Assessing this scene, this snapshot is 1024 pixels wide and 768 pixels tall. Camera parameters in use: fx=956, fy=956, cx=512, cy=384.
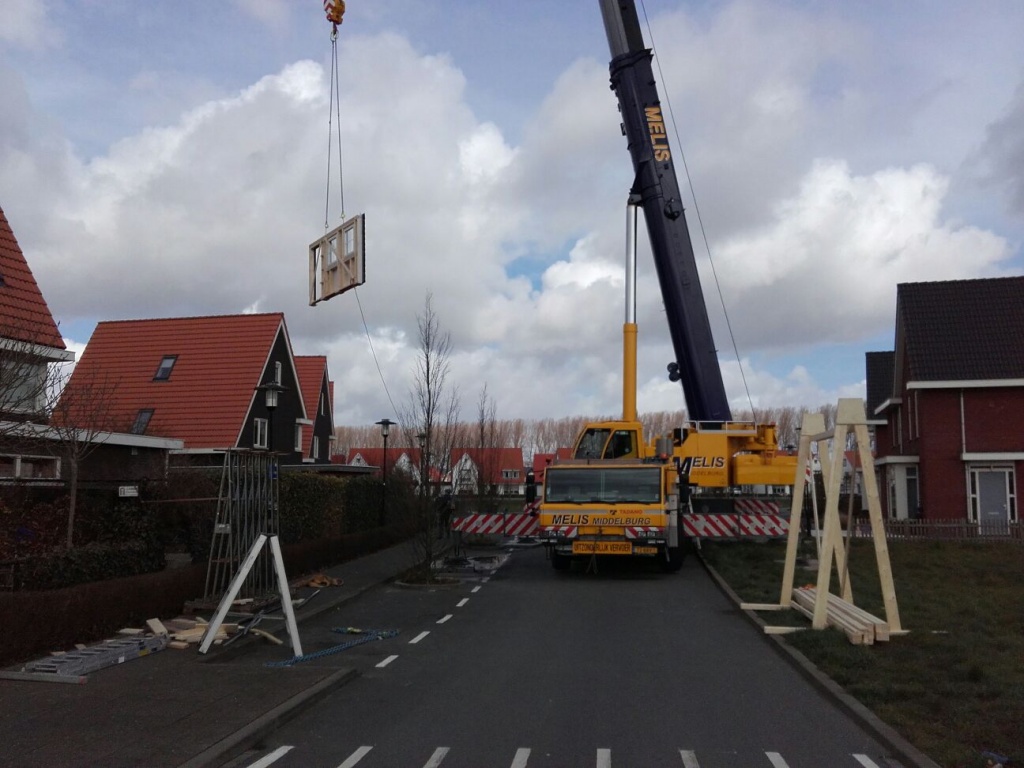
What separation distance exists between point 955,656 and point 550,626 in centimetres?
563

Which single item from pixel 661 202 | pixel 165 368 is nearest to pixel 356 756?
pixel 661 202

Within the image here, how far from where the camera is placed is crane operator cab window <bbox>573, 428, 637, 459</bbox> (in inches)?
866

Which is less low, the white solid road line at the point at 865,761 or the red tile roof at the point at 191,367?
the red tile roof at the point at 191,367

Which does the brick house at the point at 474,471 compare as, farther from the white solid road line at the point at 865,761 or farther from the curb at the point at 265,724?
the white solid road line at the point at 865,761

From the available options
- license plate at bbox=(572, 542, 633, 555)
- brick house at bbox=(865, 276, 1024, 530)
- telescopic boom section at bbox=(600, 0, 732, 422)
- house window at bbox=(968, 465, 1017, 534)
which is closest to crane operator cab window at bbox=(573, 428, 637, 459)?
telescopic boom section at bbox=(600, 0, 732, 422)

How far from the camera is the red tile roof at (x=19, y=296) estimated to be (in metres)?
17.2

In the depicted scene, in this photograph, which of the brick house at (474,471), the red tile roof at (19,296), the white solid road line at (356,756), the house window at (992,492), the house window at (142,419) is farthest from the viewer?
the brick house at (474,471)

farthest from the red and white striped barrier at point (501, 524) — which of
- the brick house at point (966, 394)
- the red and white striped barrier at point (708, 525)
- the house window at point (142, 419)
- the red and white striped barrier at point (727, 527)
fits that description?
the brick house at point (966, 394)

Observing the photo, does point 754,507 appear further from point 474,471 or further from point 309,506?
point 474,471

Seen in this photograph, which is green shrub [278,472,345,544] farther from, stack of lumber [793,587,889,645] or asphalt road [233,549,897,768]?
stack of lumber [793,587,889,645]

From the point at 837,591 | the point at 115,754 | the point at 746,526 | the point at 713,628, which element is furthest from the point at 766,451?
the point at 115,754

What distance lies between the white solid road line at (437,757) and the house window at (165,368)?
89.3 ft

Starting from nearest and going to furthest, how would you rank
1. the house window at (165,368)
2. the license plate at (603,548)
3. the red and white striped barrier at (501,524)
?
1. the license plate at (603,548)
2. the red and white striped barrier at (501,524)
3. the house window at (165,368)

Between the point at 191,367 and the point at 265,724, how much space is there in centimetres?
2628
